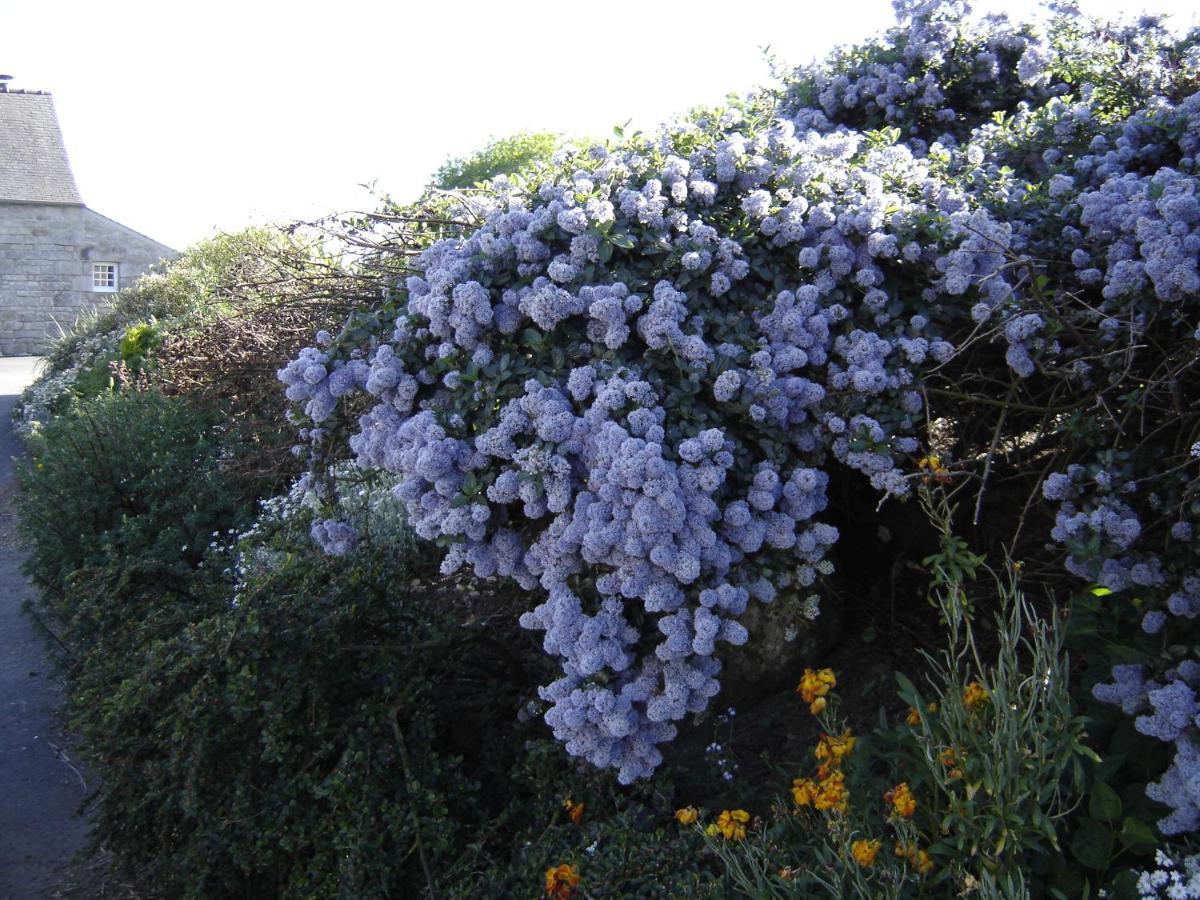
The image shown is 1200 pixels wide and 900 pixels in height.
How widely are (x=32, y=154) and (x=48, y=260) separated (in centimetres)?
372

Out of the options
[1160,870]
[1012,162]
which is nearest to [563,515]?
[1160,870]

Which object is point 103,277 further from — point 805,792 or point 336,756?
point 805,792

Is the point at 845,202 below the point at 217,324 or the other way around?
the other way around

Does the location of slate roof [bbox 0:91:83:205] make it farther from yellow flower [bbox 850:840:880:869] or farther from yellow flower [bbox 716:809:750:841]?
yellow flower [bbox 850:840:880:869]

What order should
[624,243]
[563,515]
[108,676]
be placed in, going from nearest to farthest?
[563,515], [624,243], [108,676]

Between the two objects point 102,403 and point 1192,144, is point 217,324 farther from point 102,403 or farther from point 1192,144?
point 1192,144

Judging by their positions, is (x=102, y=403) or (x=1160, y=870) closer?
(x=1160, y=870)

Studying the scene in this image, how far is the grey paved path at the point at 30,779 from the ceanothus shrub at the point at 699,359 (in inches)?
Answer: 62.2

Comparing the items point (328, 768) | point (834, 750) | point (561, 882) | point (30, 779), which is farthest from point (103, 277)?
point (834, 750)

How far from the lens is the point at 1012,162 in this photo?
4367 mm

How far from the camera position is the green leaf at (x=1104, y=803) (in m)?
2.54

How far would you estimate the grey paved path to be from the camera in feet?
12.5

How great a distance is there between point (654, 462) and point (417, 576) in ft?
8.54

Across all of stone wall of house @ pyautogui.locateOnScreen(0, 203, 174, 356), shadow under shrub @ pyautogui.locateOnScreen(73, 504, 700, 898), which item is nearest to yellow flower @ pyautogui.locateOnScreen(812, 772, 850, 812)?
shadow under shrub @ pyautogui.locateOnScreen(73, 504, 700, 898)
